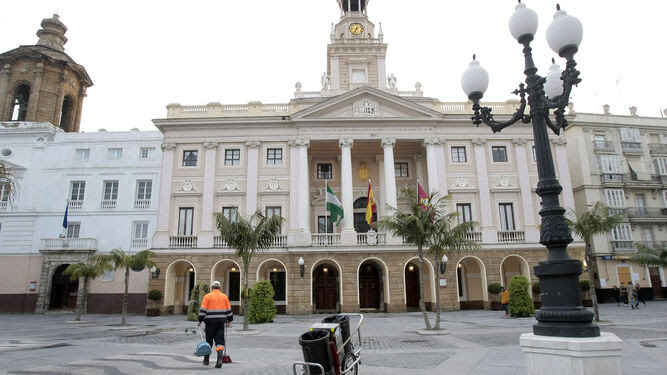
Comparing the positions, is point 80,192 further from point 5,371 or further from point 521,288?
point 521,288

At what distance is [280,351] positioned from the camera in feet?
38.6

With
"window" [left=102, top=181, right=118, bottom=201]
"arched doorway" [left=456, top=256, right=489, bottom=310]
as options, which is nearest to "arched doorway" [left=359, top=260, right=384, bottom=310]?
"arched doorway" [left=456, top=256, right=489, bottom=310]

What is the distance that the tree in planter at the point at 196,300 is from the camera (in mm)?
22781

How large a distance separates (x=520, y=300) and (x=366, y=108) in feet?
53.8

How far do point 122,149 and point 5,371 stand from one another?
91.9 feet

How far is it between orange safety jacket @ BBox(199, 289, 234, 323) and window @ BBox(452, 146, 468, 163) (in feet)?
79.6

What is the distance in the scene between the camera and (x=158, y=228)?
93.7ft

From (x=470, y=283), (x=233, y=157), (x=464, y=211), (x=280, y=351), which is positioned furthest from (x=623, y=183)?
(x=280, y=351)

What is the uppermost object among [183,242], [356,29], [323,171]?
[356,29]

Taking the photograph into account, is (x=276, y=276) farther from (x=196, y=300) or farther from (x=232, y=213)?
(x=196, y=300)

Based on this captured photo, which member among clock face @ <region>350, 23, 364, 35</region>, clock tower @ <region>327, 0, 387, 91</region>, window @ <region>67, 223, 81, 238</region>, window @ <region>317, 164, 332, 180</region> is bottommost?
window @ <region>67, 223, 81, 238</region>

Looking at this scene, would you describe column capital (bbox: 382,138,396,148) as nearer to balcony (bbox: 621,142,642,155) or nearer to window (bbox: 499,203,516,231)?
window (bbox: 499,203,516,231)

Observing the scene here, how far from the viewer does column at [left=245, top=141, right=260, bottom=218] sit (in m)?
29.0

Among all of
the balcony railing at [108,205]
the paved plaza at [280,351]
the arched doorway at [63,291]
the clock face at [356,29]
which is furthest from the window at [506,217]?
the arched doorway at [63,291]
